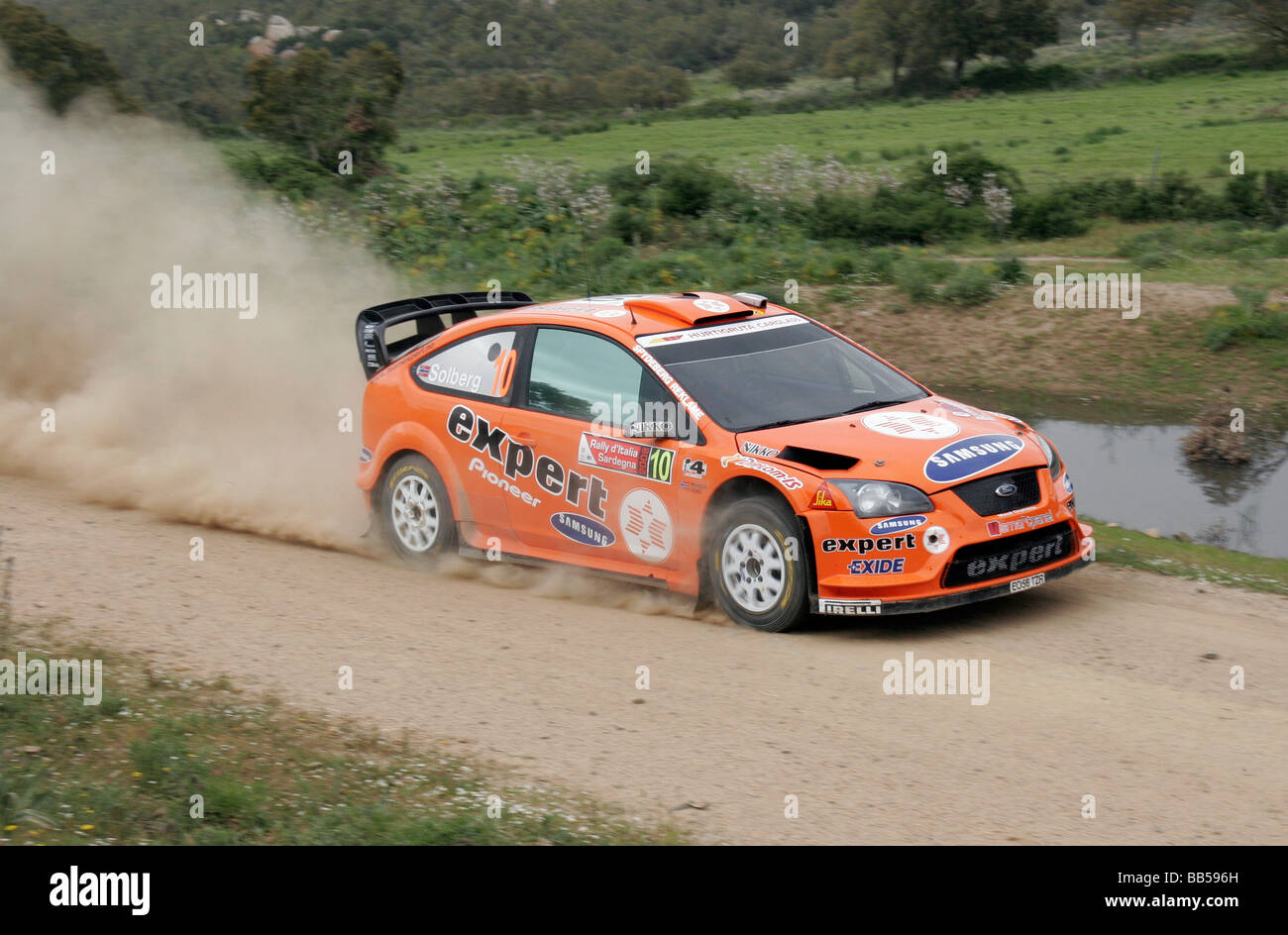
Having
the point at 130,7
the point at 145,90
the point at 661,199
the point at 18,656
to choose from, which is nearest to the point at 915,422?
the point at 18,656

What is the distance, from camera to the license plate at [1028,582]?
7738 millimetres

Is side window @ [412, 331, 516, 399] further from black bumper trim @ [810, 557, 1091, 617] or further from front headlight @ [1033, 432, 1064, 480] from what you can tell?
front headlight @ [1033, 432, 1064, 480]

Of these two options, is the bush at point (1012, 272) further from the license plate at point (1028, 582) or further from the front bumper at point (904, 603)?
the front bumper at point (904, 603)

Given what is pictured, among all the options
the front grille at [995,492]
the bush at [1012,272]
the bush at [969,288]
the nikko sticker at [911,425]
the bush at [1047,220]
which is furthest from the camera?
the bush at [1047,220]

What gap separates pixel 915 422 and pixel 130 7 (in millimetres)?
87842

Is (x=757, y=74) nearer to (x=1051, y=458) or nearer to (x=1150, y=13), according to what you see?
(x=1150, y=13)

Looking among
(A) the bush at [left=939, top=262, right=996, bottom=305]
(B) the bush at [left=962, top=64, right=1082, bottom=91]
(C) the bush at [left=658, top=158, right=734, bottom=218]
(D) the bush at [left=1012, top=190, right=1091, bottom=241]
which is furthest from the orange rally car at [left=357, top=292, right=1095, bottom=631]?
(B) the bush at [left=962, top=64, right=1082, bottom=91]

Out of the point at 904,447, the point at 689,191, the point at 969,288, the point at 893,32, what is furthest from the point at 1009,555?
the point at 893,32

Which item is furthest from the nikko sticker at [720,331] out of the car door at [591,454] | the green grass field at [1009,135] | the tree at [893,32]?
the tree at [893,32]

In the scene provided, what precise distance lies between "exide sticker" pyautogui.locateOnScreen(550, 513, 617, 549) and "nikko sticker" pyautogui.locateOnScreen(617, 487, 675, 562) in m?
0.13

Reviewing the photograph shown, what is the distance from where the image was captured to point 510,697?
22.3 ft

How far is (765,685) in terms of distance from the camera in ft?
22.6

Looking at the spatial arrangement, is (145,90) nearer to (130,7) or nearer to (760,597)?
(130,7)

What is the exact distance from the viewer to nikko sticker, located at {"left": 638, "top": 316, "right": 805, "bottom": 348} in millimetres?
8547
